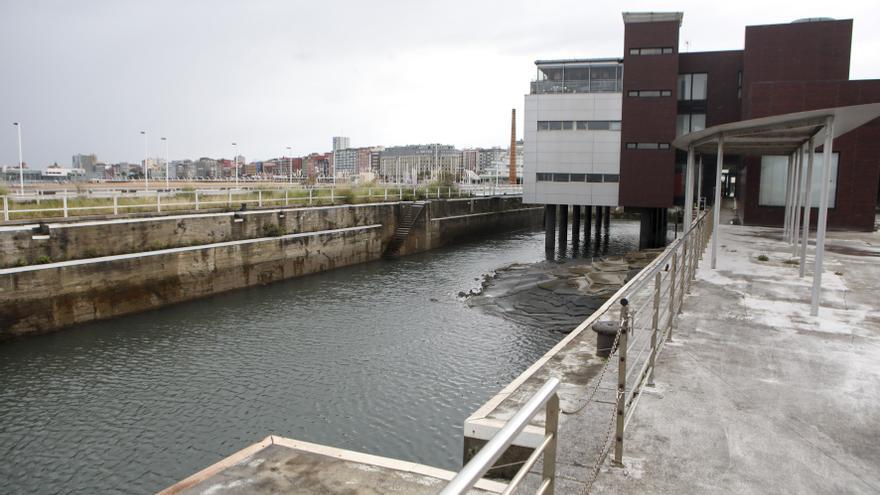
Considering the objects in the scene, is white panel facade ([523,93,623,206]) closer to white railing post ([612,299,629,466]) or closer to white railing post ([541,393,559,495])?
white railing post ([612,299,629,466])

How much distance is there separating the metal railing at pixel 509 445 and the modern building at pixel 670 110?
92.5 ft

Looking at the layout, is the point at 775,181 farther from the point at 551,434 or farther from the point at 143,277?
the point at 551,434

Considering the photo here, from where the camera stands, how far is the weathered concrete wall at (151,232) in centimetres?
1770

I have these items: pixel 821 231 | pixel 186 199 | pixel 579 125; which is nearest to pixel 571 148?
pixel 579 125

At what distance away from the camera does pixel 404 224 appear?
3616cm

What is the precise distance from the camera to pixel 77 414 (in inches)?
457

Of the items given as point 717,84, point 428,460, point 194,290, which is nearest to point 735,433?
point 428,460

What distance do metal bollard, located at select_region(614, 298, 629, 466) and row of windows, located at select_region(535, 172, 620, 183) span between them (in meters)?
29.3

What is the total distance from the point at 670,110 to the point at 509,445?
31.2m

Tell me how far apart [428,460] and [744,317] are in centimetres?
576

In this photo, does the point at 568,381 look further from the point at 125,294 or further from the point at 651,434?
the point at 125,294

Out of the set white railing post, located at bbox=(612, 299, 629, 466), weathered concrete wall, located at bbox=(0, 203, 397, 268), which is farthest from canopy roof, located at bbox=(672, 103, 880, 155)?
weathered concrete wall, located at bbox=(0, 203, 397, 268)

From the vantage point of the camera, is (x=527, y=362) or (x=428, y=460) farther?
(x=527, y=362)

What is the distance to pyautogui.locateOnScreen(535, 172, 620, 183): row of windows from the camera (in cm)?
3275
